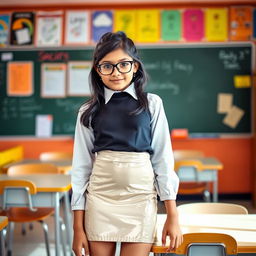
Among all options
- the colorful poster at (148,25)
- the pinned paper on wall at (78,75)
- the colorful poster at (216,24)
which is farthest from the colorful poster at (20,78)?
the colorful poster at (216,24)

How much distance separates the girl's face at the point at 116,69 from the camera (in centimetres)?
154

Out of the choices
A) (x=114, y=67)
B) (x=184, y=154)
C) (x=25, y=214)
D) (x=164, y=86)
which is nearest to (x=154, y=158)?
(x=114, y=67)

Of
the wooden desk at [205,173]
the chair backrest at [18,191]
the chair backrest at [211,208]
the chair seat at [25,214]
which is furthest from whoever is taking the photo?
the wooden desk at [205,173]

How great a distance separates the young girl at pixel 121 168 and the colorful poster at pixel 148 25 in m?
3.90

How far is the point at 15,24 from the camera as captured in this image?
5473mm

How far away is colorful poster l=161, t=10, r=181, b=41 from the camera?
5371mm

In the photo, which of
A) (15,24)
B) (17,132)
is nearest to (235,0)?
(15,24)

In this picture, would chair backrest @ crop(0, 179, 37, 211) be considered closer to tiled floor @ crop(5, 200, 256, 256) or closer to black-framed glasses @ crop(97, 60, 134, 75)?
tiled floor @ crop(5, 200, 256, 256)

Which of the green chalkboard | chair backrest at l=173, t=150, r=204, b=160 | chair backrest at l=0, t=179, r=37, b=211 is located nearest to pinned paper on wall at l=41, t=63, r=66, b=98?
the green chalkboard

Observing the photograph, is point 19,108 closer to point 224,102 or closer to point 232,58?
point 224,102

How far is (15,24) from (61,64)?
0.77 m

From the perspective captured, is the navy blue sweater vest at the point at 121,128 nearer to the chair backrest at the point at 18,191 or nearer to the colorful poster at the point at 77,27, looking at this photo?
the chair backrest at the point at 18,191

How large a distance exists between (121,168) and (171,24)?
163 inches

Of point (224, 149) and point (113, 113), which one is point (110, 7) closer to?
point (224, 149)
